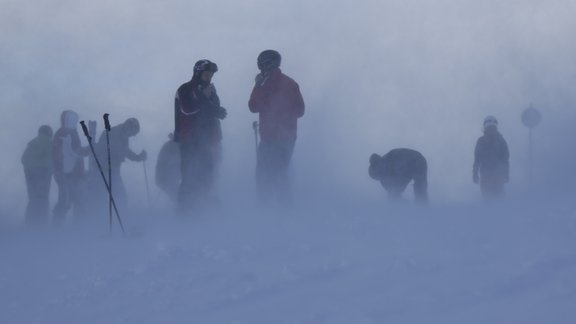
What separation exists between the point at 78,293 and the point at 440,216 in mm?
3864

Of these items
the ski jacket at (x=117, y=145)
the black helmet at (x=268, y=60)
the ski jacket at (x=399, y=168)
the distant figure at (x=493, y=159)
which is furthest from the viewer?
the distant figure at (x=493, y=159)

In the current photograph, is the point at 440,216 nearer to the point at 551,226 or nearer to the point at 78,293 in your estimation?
the point at 551,226

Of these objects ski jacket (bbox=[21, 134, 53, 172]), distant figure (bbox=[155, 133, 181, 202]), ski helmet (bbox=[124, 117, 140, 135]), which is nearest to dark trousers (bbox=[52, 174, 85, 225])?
ski jacket (bbox=[21, 134, 53, 172])

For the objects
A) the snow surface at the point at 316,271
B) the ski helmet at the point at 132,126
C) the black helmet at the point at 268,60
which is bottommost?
the snow surface at the point at 316,271

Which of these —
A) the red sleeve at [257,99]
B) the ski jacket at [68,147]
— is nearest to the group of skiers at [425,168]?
the red sleeve at [257,99]

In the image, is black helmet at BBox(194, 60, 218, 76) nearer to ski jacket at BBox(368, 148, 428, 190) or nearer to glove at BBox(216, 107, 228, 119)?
glove at BBox(216, 107, 228, 119)

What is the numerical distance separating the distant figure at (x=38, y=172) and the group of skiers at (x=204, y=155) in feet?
0.05

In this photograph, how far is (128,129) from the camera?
13531 millimetres

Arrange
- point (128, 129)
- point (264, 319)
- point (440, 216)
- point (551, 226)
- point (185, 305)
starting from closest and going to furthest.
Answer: point (264, 319), point (185, 305), point (551, 226), point (440, 216), point (128, 129)

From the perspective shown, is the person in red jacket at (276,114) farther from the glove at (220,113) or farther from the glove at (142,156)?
the glove at (142,156)

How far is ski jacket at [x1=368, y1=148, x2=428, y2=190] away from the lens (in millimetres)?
12492

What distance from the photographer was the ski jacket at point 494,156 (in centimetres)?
1390

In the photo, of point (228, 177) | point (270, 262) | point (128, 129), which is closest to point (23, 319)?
point (270, 262)

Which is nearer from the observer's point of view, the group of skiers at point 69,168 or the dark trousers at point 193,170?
the dark trousers at point 193,170
